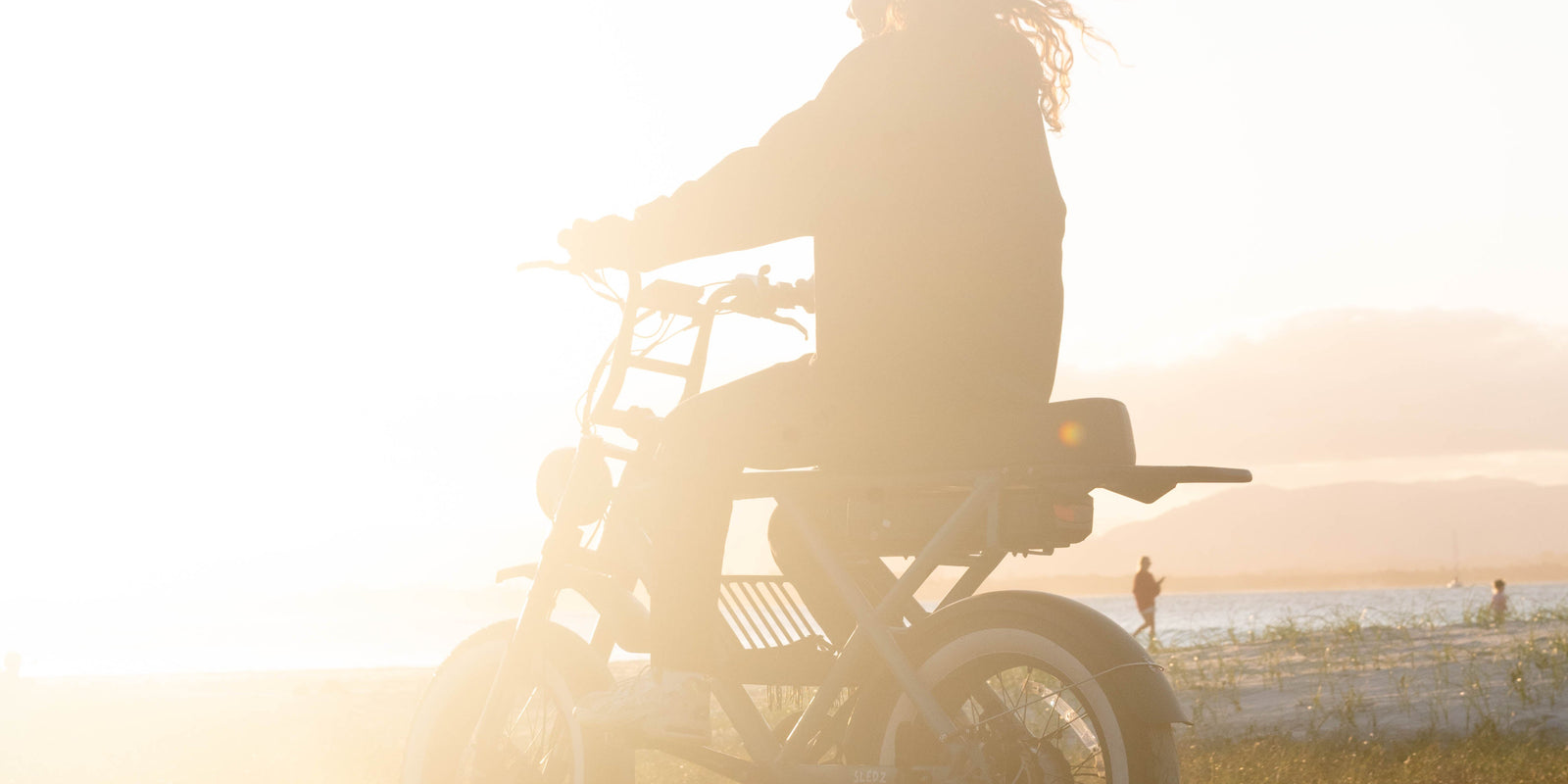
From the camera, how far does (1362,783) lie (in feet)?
20.4

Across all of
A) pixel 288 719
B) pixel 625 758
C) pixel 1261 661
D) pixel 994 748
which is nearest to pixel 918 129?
pixel 994 748

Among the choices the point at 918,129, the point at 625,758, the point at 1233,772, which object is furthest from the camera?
the point at 1233,772

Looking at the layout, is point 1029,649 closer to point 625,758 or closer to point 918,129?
point 918,129

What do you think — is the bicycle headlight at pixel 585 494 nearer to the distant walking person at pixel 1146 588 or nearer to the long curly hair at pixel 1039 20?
the long curly hair at pixel 1039 20

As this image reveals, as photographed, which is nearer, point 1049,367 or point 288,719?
point 1049,367

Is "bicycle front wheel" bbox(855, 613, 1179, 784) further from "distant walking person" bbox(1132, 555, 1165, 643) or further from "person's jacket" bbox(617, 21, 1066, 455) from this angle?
"distant walking person" bbox(1132, 555, 1165, 643)

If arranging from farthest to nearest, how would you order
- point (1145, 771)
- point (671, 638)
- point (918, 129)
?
1. point (671, 638)
2. point (918, 129)
3. point (1145, 771)

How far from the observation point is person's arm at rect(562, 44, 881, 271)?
354 cm

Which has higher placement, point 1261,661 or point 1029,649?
point 1029,649

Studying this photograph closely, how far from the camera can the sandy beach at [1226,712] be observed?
26.0 ft

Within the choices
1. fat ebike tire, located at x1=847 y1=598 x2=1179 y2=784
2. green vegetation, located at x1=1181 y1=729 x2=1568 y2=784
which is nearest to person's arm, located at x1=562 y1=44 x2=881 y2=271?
fat ebike tire, located at x1=847 y1=598 x2=1179 y2=784

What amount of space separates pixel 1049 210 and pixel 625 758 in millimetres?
2248

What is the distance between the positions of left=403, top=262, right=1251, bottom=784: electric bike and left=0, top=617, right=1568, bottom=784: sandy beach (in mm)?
2938

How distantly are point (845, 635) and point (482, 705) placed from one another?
1687mm
